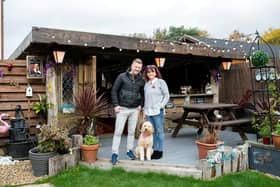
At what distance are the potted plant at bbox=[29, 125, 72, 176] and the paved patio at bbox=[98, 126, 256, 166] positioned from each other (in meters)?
0.62

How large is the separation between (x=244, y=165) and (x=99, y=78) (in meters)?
6.84

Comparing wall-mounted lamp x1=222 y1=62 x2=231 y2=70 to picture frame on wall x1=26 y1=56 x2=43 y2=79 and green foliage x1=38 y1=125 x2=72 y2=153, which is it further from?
green foliage x1=38 y1=125 x2=72 y2=153

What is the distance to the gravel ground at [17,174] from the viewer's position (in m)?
3.46

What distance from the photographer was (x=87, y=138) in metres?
3.84

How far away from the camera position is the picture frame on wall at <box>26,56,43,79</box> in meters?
4.80

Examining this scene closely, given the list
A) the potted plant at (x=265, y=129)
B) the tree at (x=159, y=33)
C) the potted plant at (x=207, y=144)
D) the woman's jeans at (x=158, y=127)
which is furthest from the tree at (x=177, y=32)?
the potted plant at (x=207, y=144)

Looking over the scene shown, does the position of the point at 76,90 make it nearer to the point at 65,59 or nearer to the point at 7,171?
the point at 65,59

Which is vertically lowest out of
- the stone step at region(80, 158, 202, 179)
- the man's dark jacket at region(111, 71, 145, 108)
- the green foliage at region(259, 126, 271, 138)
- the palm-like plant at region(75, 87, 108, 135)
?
the stone step at region(80, 158, 202, 179)

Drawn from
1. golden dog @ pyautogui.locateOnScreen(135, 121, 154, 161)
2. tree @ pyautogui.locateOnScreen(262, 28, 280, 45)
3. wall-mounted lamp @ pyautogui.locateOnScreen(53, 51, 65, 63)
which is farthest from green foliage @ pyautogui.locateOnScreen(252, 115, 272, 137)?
tree @ pyautogui.locateOnScreen(262, 28, 280, 45)

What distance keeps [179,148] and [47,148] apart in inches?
85.0

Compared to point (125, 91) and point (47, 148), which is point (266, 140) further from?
point (47, 148)

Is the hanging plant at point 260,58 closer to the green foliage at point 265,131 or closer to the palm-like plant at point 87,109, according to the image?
the green foliage at point 265,131

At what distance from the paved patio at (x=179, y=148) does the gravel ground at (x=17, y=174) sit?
Answer: 3.40 feet

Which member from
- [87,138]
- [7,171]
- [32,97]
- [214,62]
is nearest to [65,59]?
[32,97]
